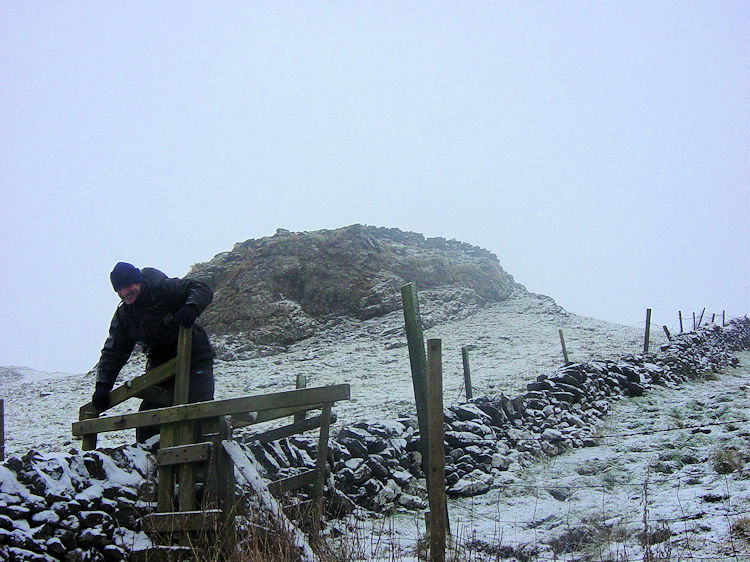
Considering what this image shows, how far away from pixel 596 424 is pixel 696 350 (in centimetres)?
860

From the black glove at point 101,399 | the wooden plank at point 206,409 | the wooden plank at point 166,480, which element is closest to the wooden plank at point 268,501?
the wooden plank at point 206,409

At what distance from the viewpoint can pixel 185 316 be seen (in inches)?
192

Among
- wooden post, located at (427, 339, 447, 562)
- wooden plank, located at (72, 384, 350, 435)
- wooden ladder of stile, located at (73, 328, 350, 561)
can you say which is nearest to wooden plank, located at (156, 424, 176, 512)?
wooden ladder of stile, located at (73, 328, 350, 561)

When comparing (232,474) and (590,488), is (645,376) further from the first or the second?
(232,474)

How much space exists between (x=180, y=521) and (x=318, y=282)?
25.3 meters

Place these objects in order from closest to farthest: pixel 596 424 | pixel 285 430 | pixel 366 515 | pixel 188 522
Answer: pixel 188 522 < pixel 285 430 < pixel 366 515 < pixel 596 424

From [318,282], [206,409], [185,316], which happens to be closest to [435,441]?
[206,409]

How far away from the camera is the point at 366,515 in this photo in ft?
21.3

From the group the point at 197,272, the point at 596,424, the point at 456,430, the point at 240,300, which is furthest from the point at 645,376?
the point at 197,272

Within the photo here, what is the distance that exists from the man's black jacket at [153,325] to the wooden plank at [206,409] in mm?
628

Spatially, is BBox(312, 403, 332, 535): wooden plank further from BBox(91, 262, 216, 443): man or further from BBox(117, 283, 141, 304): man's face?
BBox(117, 283, 141, 304): man's face

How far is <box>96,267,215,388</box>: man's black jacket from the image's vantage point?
5398 mm

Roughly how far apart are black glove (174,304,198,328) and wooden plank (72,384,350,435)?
0.67 m

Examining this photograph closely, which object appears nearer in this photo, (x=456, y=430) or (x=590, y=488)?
(x=590, y=488)
